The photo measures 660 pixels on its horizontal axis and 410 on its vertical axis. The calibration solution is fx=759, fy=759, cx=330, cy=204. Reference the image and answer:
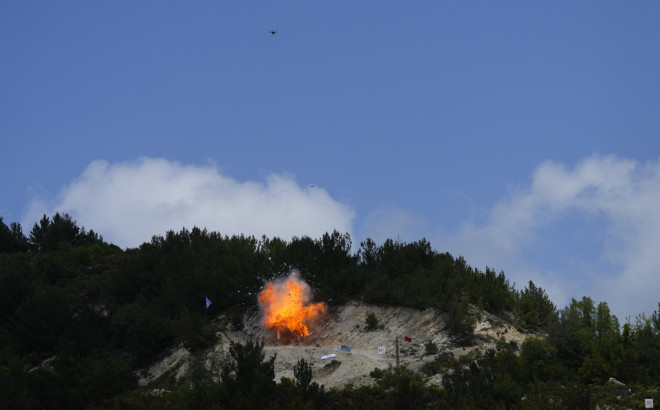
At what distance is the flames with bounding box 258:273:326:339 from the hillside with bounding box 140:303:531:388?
0.66 m

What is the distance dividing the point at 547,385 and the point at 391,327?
1310cm

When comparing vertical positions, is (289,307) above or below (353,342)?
above

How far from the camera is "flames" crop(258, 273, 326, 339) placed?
53.0m

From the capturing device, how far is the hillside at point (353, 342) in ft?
152

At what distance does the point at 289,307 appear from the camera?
53531 millimetres

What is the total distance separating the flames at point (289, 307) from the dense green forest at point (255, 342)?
5.07 feet

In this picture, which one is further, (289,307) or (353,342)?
(289,307)

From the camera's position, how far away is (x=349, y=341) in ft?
169

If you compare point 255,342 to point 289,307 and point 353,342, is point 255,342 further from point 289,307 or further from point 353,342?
point 353,342

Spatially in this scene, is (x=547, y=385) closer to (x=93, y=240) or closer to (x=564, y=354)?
(x=564, y=354)

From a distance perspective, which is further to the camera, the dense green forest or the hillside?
the hillside

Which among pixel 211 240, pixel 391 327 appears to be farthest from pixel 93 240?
pixel 391 327

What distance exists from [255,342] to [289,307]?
3548mm

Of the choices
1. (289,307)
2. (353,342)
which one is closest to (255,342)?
(289,307)
